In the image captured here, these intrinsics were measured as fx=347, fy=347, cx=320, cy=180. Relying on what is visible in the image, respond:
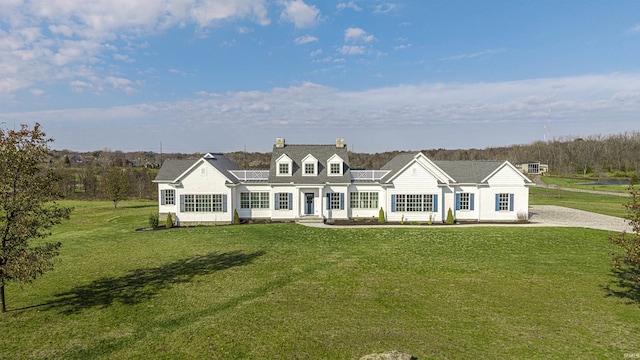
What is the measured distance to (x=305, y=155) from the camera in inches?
1310

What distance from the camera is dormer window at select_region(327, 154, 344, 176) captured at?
30.9 meters

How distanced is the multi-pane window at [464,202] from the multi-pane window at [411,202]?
9.43ft

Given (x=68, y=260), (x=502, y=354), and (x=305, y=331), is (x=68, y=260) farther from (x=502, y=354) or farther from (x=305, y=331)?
(x=502, y=354)

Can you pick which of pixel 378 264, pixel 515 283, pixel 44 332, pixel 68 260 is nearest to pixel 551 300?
pixel 515 283

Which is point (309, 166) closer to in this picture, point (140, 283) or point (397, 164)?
point (397, 164)

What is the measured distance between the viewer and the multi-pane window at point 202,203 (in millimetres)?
29734

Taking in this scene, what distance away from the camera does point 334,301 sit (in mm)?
12711

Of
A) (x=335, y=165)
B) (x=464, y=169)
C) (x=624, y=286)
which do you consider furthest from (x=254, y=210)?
(x=624, y=286)

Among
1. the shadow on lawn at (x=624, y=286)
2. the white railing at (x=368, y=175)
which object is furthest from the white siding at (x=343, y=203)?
the shadow on lawn at (x=624, y=286)

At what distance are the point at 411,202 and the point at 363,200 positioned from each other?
406 centimetres

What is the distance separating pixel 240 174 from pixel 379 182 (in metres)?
12.4

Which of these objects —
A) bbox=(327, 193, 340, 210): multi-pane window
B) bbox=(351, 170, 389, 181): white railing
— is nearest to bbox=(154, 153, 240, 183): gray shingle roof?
bbox=(327, 193, 340, 210): multi-pane window

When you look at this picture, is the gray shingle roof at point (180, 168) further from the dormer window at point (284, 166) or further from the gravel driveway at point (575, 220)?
the gravel driveway at point (575, 220)

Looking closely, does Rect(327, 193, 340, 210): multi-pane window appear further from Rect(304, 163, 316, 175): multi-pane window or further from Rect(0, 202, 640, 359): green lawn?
Rect(0, 202, 640, 359): green lawn
